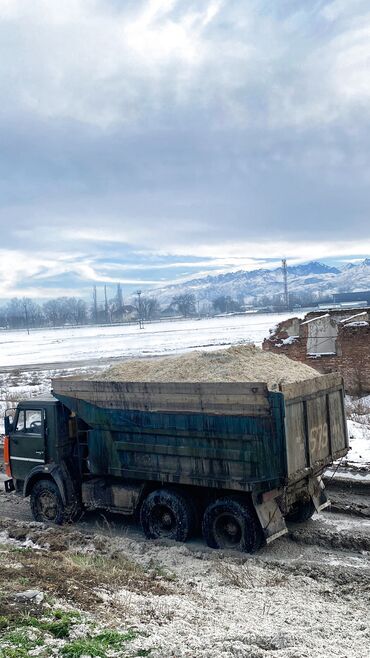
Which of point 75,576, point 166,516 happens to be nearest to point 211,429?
point 166,516

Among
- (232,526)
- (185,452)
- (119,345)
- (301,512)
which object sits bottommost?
(301,512)

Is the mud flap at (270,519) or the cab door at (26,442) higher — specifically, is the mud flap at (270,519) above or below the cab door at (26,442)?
below

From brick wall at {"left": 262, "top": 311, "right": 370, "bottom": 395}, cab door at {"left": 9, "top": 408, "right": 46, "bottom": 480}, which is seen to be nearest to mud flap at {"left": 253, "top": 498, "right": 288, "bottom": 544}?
cab door at {"left": 9, "top": 408, "right": 46, "bottom": 480}

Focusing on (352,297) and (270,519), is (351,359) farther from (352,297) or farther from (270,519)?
(352,297)

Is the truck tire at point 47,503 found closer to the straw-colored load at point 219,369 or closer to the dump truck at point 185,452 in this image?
the dump truck at point 185,452

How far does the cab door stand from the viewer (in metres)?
11.1

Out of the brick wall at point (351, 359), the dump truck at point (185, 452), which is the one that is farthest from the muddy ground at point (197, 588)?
the brick wall at point (351, 359)

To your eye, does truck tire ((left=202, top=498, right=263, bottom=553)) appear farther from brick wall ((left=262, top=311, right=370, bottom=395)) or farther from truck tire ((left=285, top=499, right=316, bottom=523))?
brick wall ((left=262, top=311, right=370, bottom=395))

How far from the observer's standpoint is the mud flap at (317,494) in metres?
10.0

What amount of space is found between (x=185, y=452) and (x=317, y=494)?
95.8 inches

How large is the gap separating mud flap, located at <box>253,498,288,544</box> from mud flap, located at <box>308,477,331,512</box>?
92 cm

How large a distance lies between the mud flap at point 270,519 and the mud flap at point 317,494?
3.02ft

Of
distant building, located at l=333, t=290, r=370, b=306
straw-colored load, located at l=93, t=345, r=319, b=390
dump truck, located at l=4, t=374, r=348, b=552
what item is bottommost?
dump truck, located at l=4, t=374, r=348, b=552

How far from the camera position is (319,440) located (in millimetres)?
9555
